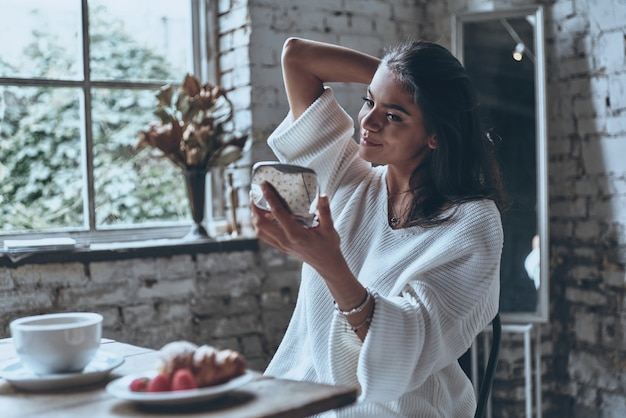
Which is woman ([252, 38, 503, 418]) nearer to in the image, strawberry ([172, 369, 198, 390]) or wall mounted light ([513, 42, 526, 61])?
strawberry ([172, 369, 198, 390])

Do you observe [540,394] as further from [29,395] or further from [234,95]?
[29,395]

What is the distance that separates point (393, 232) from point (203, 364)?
75 centimetres

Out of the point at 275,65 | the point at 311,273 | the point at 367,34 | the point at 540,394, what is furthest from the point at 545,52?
the point at 311,273

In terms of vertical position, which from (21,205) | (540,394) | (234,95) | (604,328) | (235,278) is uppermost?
(234,95)

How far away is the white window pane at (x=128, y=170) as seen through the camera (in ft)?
9.11

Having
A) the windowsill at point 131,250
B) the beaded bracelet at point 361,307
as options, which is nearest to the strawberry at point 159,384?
the beaded bracelet at point 361,307

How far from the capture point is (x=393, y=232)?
65.5 inches

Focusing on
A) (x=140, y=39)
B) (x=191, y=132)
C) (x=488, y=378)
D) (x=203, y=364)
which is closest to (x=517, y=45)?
(x=191, y=132)

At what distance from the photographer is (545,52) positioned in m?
2.84

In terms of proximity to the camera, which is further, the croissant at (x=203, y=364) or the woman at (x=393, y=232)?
the woman at (x=393, y=232)

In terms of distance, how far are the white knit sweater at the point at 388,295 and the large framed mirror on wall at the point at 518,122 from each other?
120 cm

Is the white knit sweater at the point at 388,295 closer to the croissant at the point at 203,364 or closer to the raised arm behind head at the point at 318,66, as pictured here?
the raised arm behind head at the point at 318,66

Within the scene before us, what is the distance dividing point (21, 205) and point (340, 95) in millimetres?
1191

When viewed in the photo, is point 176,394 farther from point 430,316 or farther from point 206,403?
point 430,316
